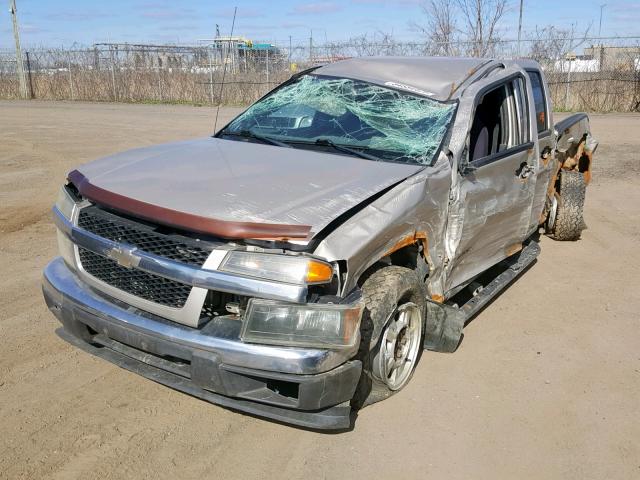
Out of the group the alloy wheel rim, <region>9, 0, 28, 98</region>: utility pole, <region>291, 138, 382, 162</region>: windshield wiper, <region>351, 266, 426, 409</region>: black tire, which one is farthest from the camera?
<region>9, 0, 28, 98</region>: utility pole

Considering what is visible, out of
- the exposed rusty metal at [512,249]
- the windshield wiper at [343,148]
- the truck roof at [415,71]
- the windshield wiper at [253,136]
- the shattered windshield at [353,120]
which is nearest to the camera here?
the windshield wiper at [343,148]

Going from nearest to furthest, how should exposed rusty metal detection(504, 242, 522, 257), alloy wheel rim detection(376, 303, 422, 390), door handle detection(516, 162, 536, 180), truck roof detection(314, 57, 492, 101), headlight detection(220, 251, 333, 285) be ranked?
1. headlight detection(220, 251, 333, 285)
2. alloy wheel rim detection(376, 303, 422, 390)
3. truck roof detection(314, 57, 492, 101)
4. door handle detection(516, 162, 536, 180)
5. exposed rusty metal detection(504, 242, 522, 257)

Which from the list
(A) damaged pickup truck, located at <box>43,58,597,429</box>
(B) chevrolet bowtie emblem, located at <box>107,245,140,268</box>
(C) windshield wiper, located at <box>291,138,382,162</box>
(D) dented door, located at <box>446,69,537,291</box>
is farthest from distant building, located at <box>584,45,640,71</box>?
(B) chevrolet bowtie emblem, located at <box>107,245,140,268</box>

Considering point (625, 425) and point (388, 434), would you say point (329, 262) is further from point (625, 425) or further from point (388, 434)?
point (625, 425)

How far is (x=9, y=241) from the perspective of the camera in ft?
21.4

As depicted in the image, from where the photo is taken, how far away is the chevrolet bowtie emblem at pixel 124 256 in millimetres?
3119

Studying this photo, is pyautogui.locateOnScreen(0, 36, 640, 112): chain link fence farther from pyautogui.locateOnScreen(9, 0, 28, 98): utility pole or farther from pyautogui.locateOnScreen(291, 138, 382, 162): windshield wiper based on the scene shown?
pyautogui.locateOnScreen(291, 138, 382, 162): windshield wiper

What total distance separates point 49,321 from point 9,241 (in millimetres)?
2346

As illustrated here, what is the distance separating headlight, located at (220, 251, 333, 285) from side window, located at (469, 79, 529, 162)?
8.44 feet

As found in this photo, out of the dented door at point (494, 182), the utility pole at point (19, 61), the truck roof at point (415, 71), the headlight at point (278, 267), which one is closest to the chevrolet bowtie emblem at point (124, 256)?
the headlight at point (278, 267)

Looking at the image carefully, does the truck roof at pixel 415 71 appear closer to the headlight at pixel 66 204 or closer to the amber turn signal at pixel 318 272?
the amber turn signal at pixel 318 272

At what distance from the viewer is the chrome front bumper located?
2881 millimetres

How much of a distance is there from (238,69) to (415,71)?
21435 mm

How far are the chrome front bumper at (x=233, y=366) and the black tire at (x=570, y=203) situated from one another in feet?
15.5
